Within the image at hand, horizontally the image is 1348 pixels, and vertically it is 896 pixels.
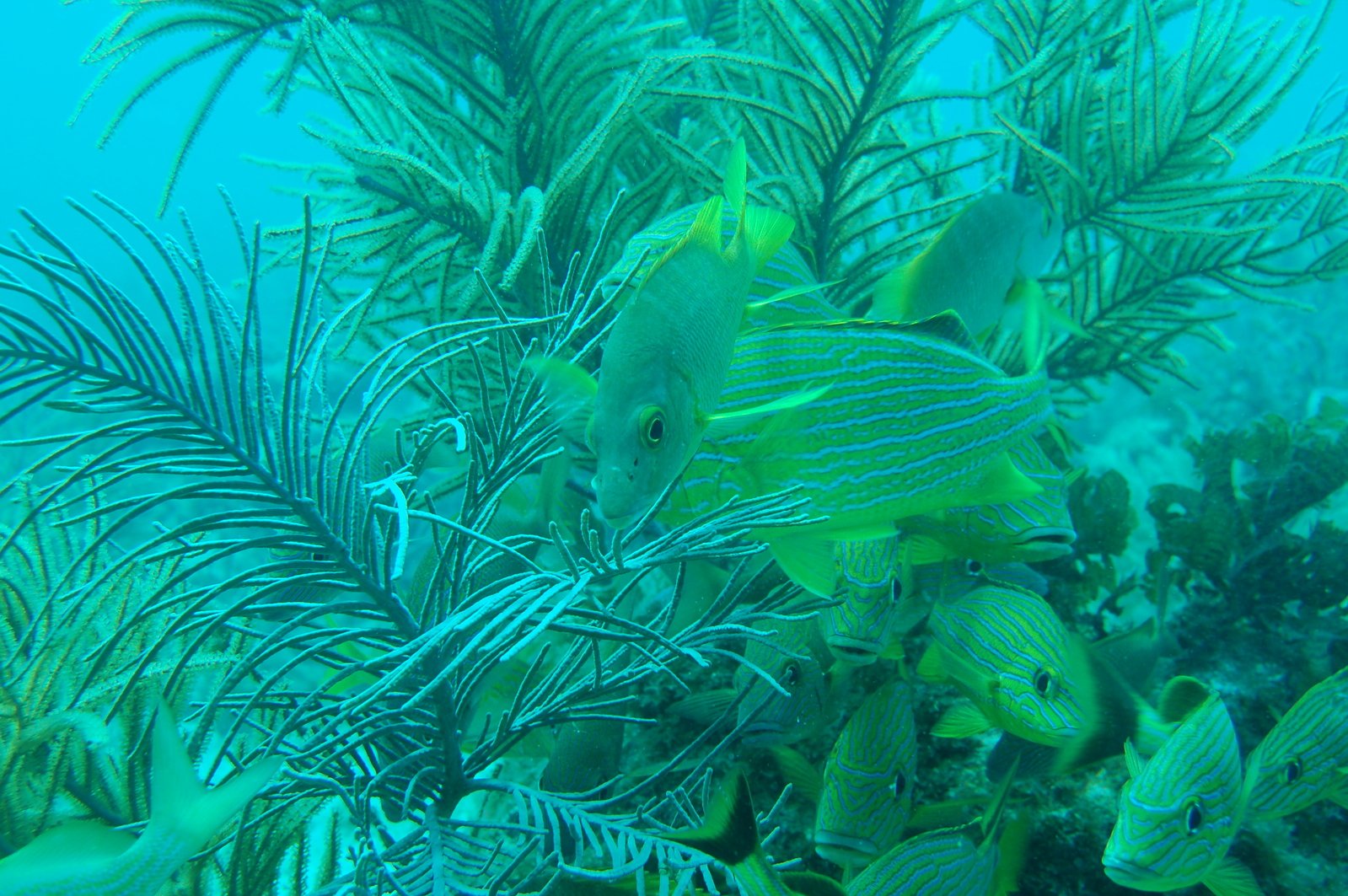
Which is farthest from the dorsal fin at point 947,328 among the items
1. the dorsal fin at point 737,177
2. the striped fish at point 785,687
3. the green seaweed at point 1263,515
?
the green seaweed at point 1263,515

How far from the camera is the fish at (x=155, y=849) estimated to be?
4.14ft

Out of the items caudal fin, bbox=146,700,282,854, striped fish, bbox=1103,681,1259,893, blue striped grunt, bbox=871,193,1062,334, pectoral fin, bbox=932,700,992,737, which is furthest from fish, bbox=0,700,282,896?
blue striped grunt, bbox=871,193,1062,334

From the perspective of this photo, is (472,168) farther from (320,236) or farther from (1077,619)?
(1077,619)

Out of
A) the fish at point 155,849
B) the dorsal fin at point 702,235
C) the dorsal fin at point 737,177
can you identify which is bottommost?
the fish at point 155,849

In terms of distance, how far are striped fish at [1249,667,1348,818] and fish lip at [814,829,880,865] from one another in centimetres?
105

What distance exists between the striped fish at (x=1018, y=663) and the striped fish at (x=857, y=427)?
1.36 ft

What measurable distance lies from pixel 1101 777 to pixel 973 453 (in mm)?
1369

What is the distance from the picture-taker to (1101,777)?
2270 millimetres

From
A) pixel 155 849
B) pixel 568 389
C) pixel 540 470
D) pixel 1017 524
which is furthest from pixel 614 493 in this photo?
pixel 540 470

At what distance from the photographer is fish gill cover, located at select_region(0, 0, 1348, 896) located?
4.51 ft

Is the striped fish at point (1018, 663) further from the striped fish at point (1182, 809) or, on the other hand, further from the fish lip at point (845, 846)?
the fish lip at point (845, 846)

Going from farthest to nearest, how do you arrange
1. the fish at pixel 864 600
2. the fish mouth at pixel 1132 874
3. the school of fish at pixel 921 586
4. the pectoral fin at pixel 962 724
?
the pectoral fin at pixel 962 724, the fish at pixel 864 600, the fish mouth at pixel 1132 874, the school of fish at pixel 921 586

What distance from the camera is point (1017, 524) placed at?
2.00 m

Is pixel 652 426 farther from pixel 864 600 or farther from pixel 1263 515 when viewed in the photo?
pixel 1263 515
